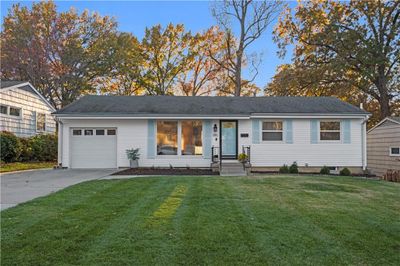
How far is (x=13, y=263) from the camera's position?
3.45 metres

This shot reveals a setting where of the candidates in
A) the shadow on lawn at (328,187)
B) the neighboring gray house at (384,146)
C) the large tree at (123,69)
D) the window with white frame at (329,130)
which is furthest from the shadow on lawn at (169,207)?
the large tree at (123,69)

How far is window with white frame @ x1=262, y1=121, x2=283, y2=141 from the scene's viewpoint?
15.3 metres

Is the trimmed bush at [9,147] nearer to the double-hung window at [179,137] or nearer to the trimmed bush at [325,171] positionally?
the double-hung window at [179,137]

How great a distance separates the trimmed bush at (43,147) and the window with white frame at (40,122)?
1231 millimetres

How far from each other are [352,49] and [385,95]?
4063 millimetres

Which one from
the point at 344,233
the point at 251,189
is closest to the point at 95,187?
the point at 251,189

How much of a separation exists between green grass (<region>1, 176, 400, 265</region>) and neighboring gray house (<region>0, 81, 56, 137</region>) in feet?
40.4

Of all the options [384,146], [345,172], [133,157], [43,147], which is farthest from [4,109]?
[384,146]

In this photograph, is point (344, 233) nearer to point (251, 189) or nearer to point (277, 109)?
point (251, 189)

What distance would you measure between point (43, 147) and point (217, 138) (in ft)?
34.6

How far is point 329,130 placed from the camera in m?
15.4

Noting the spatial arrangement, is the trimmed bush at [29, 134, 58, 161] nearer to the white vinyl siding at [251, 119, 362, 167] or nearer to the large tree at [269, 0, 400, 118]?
the white vinyl siding at [251, 119, 362, 167]

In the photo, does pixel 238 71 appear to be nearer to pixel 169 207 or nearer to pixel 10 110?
pixel 10 110

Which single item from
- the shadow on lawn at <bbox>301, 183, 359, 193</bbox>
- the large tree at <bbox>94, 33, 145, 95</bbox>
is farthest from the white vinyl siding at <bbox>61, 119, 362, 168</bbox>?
the large tree at <bbox>94, 33, 145, 95</bbox>
